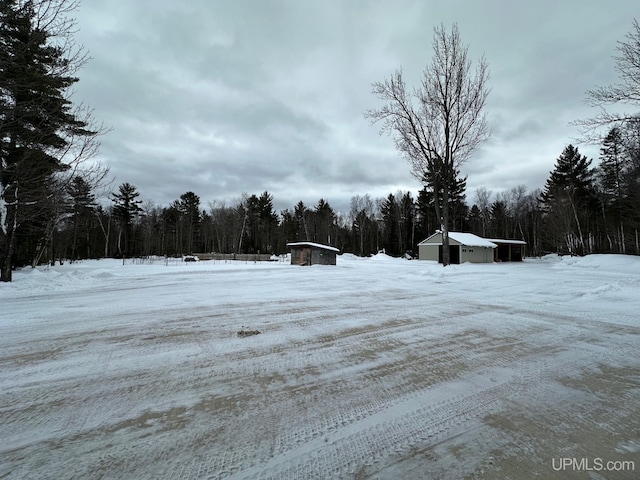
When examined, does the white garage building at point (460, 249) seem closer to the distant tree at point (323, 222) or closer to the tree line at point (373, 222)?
the tree line at point (373, 222)

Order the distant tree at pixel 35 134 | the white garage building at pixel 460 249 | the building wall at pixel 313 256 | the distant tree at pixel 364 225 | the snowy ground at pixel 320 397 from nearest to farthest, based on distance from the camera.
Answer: the snowy ground at pixel 320 397 → the distant tree at pixel 35 134 → the building wall at pixel 313 256 → the white garage building at pixel 460 249 → the distant tree at pixel 364 225

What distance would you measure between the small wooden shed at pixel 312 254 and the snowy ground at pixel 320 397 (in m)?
21.6

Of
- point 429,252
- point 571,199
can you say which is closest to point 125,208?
point 429,252

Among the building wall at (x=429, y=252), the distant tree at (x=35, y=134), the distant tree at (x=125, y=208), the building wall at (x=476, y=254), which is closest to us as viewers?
the distant tree at (x=35, y=134)

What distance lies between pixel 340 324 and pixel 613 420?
11.3 ft

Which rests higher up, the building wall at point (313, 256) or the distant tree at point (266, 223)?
the distant tree at point (266, 223)

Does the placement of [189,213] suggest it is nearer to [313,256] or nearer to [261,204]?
[261,204]

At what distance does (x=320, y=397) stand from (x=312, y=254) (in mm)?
24639

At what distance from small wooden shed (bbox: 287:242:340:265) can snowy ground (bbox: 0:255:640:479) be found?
21.6 meters

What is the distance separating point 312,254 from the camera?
27.3 metres

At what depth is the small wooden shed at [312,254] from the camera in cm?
2720

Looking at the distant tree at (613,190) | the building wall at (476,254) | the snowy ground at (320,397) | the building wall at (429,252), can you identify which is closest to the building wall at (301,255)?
the building wall at (429,252)

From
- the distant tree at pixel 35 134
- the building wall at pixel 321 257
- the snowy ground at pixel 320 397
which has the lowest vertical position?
the snowy ground at pixel 320 397

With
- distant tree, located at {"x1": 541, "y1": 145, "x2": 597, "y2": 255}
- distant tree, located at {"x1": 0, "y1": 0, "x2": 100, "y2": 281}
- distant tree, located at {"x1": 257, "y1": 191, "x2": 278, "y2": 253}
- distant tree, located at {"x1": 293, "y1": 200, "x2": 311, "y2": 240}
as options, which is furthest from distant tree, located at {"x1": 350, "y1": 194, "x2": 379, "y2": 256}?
distant tree, located at {"x1": 0, "y1": 0, "x2": 100, "y2": 281}
